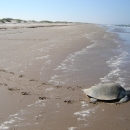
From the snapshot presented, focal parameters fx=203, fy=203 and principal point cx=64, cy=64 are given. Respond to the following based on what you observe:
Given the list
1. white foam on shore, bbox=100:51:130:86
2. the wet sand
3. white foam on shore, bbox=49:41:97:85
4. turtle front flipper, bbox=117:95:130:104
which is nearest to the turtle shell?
turtle front flipper, bbox=117:95:130:104

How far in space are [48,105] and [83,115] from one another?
114cm

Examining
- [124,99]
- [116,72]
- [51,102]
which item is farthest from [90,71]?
[51,102]

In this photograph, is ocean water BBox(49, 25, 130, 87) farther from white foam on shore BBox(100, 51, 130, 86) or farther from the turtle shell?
the turtle shell

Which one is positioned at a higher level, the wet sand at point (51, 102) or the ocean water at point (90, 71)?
the ocean water at point (90, 71)

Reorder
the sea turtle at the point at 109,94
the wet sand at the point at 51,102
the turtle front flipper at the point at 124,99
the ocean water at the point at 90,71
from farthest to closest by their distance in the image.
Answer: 1. the ocean water at the point at 90,71
2. the sea turtle at the point at 109,94
3. the turtle front flipper at the point at 124,99
4. the wet sand at the point at 51,102

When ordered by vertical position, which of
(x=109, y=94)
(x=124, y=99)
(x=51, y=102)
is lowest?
(x=51, y=102)

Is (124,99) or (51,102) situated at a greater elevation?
(124,99)

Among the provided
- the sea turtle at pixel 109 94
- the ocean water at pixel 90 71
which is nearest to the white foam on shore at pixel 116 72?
the ocean water at pixel 90 71

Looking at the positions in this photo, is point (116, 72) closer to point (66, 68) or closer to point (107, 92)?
point (66, 68)

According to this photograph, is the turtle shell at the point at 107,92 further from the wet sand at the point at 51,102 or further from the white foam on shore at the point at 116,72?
the white foam on shore at the point at 116,72

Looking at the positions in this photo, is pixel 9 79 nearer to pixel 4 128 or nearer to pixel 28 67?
pixel 28 67

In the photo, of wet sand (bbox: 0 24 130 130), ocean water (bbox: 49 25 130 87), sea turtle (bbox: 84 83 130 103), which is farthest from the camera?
ocean water (bbox: 49 25 130 87)

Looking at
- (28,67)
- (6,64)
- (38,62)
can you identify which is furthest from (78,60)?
(6,64)

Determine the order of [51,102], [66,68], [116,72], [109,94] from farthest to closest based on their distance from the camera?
[66,68] < [116,72] < [109,94] < [51,102]
